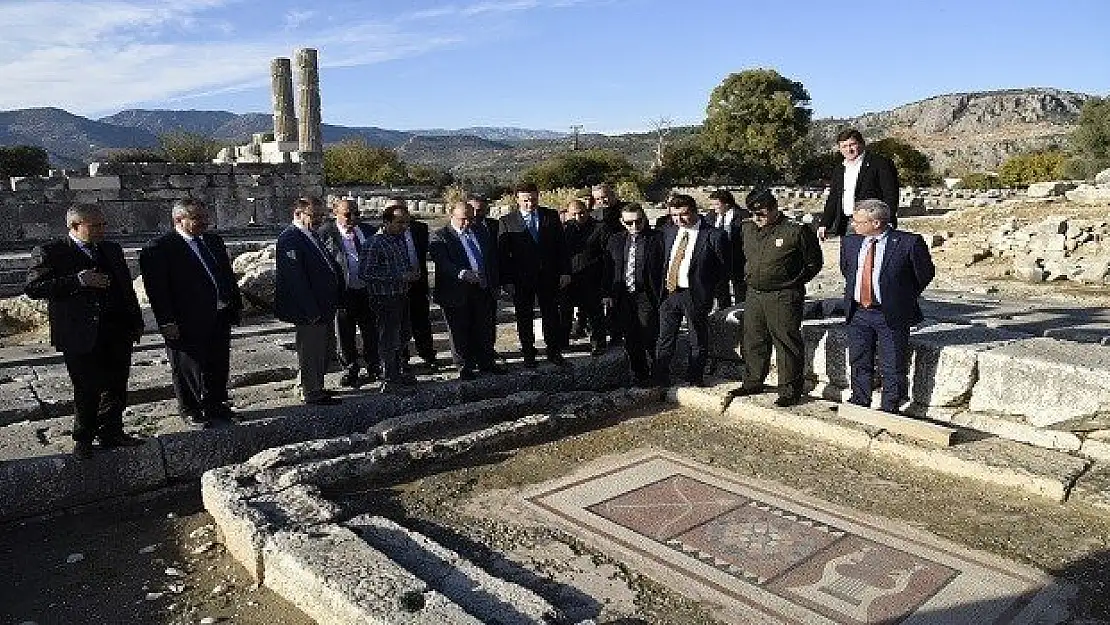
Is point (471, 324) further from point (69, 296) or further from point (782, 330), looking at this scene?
point (69, 296)

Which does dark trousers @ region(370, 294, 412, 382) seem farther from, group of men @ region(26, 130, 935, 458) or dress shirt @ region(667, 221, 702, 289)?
dress shirt @ region(667, 221, 702, 289)

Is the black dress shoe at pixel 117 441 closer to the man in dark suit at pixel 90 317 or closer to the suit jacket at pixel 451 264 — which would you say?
the man in dark suit at pixel 90 317

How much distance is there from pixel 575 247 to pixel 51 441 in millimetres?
4400

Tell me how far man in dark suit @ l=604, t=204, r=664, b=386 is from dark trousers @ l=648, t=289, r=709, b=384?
109 millimetres

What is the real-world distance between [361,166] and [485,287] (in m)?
35.6

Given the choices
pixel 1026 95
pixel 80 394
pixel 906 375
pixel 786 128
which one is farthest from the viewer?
pixel 1026 95

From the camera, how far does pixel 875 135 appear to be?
297 feet

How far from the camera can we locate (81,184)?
20859mm

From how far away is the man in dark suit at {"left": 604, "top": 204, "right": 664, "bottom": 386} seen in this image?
701 cm

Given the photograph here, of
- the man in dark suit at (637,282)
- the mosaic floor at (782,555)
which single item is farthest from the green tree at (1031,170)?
the mosaic floor at (782,555)

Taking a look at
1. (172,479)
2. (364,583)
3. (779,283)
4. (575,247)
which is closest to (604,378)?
(575,247)

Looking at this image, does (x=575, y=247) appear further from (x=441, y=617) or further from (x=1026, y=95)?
(x=1026, y=95)

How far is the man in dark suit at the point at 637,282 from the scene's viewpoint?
701 cm

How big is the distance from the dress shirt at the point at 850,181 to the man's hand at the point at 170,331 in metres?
5.32
